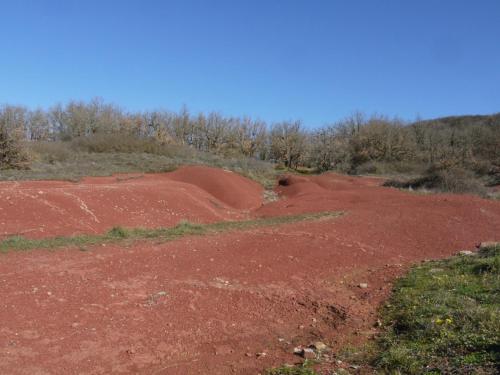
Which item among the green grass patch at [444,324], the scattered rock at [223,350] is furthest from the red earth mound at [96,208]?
the green grass patch at [444,324]

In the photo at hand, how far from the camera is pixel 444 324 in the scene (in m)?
5.08

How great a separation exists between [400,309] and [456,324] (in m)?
1.17

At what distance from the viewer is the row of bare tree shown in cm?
5528

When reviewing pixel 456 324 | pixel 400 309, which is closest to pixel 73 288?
pixel 400 309

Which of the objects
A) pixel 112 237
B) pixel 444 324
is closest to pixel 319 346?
pixel 444 324

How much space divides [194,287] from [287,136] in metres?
56.2

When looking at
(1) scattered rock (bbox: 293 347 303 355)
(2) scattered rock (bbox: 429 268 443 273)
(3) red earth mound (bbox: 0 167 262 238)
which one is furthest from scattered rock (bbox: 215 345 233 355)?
(3) red earth mound (bbox: 0 167 262 238)

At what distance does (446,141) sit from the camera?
58.2m

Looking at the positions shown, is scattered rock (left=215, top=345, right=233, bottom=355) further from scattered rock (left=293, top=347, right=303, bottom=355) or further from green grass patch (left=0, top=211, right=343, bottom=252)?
green grass patch (left=0, top=211, right=343, bottom=252)

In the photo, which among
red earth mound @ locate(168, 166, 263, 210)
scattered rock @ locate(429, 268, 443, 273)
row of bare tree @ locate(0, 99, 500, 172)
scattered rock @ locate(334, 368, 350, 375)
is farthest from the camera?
row of bare tree @ locate(0, 99, 500, 172)

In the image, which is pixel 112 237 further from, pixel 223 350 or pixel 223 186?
pixel 223 186

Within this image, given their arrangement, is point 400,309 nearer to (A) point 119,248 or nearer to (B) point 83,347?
(B) point 83,347

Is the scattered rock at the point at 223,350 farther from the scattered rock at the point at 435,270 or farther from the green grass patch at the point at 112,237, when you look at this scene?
the green grass patch at the point at 112,237

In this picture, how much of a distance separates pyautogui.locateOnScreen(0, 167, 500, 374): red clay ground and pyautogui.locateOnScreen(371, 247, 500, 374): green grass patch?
0.42 m
